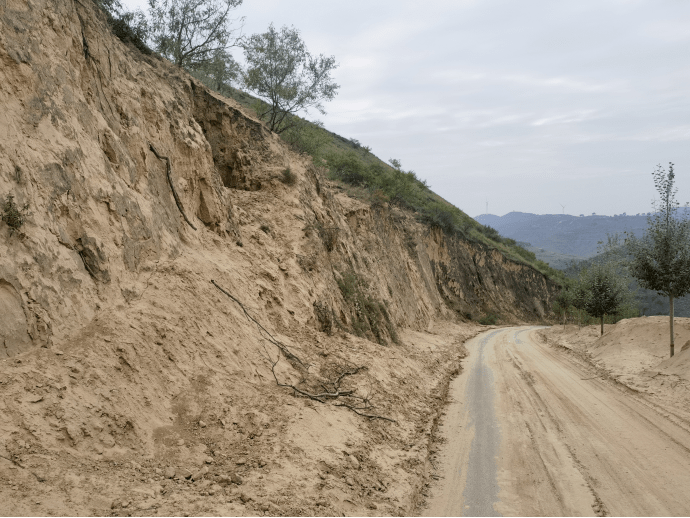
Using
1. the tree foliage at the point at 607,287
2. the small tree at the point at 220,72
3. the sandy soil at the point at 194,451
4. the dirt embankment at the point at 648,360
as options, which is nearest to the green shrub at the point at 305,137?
the small tree at the point at 220,72

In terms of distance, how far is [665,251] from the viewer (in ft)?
50.7

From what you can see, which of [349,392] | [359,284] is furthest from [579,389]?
[359,284]

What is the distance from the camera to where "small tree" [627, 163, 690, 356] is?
15234 mm

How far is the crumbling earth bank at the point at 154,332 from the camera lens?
17.1ft

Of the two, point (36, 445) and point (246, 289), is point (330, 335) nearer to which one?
point (246, 289)

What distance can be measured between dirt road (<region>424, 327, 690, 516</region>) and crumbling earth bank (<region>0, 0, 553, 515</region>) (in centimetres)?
72

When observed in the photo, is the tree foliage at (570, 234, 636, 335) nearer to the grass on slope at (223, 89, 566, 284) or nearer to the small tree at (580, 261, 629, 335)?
the small tree at (580, 261, 629, 335)

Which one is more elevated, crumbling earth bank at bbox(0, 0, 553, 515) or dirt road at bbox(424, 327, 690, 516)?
crumbling earth bank at bbox(0, 0, 553, 515)

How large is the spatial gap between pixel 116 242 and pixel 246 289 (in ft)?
11.6

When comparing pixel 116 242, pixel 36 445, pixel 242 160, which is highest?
pixel 242 160

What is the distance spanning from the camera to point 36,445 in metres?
4.79

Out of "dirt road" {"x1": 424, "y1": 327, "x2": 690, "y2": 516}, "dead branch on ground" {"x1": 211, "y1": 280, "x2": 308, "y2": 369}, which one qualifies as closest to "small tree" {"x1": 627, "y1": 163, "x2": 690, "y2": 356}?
"dirt road" {"x1": 424, "y1": 327, "x2": 690, "y2": 516}

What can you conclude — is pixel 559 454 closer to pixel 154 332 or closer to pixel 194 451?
pixel 194 451

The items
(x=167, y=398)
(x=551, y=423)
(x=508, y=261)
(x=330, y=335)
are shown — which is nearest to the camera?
(x=167, y=398)
